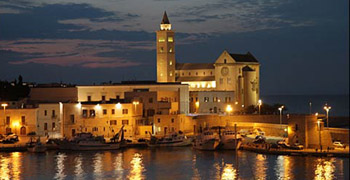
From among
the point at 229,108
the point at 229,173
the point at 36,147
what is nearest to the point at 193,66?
the point at 229,108

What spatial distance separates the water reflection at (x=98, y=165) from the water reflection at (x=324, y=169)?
1019cm

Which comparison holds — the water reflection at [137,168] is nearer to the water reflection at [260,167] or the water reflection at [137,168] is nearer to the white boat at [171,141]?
the white boat at [171,141]

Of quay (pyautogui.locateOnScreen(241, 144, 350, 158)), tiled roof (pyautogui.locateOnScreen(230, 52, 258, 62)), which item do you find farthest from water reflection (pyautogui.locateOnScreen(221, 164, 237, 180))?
tiled roof (pyautogui.locateOnScreen(230, 52, 258, 62))

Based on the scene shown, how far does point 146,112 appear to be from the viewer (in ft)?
155

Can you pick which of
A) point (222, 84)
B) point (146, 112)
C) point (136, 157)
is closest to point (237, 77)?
point (222, 84)

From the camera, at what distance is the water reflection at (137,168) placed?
31.0 m

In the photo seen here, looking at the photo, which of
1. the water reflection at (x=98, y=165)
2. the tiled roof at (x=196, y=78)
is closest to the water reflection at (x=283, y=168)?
the water reflection at (x=98, y=165)

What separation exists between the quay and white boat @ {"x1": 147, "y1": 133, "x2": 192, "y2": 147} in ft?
15.3

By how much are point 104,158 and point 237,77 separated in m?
24.7

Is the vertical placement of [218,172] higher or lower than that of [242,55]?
lower

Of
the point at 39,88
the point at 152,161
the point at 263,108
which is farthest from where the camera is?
the point at 263,108

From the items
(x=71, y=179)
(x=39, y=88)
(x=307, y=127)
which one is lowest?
(x=71, y=179)

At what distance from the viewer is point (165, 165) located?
34.2 meters

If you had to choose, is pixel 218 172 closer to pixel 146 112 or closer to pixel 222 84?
pixel 146 112
